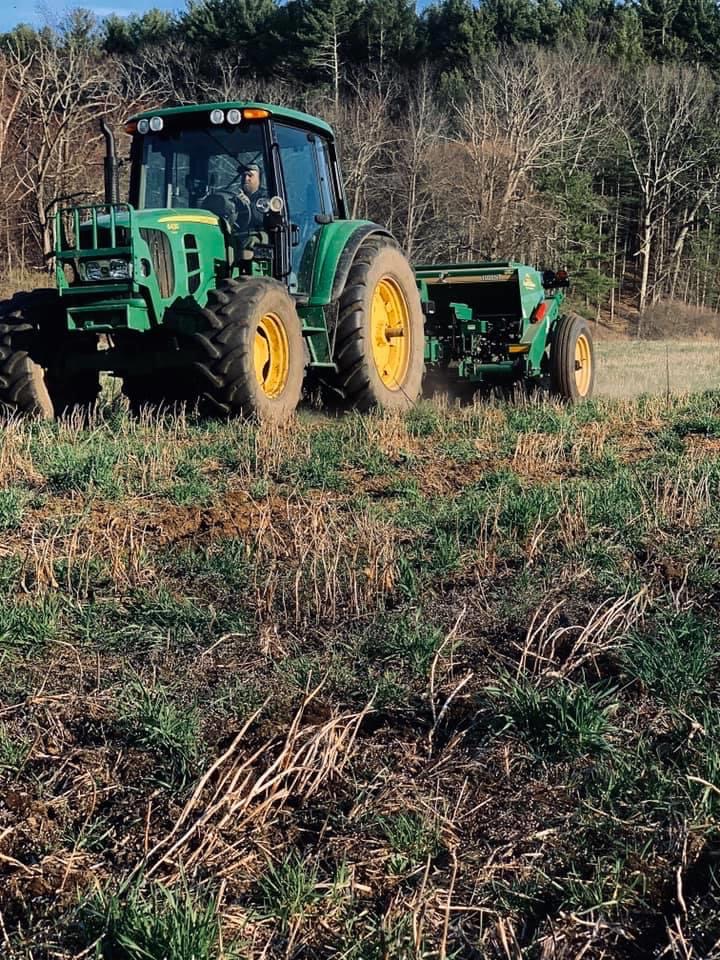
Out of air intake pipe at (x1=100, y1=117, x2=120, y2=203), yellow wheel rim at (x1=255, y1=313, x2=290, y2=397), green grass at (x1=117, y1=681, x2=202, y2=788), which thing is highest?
air intake pipe at (x1=100, y1=117, x2=120, y2=203)

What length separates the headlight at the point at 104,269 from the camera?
744cm

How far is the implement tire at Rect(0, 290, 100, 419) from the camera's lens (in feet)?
25.4

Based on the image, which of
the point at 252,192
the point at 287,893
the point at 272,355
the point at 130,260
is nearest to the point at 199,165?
the point at 252,192

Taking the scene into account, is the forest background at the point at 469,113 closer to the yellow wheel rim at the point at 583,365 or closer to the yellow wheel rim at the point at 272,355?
the yellow wheel rim at the point at 583,365

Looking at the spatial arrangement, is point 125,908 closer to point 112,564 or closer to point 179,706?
point 179,706

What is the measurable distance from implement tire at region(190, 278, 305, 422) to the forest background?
25.1 meters

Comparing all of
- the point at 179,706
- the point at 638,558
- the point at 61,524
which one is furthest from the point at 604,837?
the point at 61,524

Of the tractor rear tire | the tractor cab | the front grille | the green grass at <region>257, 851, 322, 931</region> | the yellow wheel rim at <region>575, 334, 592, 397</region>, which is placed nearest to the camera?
the green grass at <region>257, 851, 322, 931</region>

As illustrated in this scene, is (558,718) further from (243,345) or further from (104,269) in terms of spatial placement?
(104,269)

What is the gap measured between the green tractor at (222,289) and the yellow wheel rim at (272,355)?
0.01m

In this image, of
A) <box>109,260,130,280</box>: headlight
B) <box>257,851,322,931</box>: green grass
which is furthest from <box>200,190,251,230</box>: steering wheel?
<box>257,851,322,931</box>: green grass

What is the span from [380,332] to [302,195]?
147cm

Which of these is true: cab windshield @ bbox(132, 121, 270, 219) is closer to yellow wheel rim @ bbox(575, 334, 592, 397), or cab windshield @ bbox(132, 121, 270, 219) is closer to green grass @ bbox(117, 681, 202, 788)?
yellow wheel rim @ bbox(575, 334, 592, 397)

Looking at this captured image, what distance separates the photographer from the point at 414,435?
774cm
